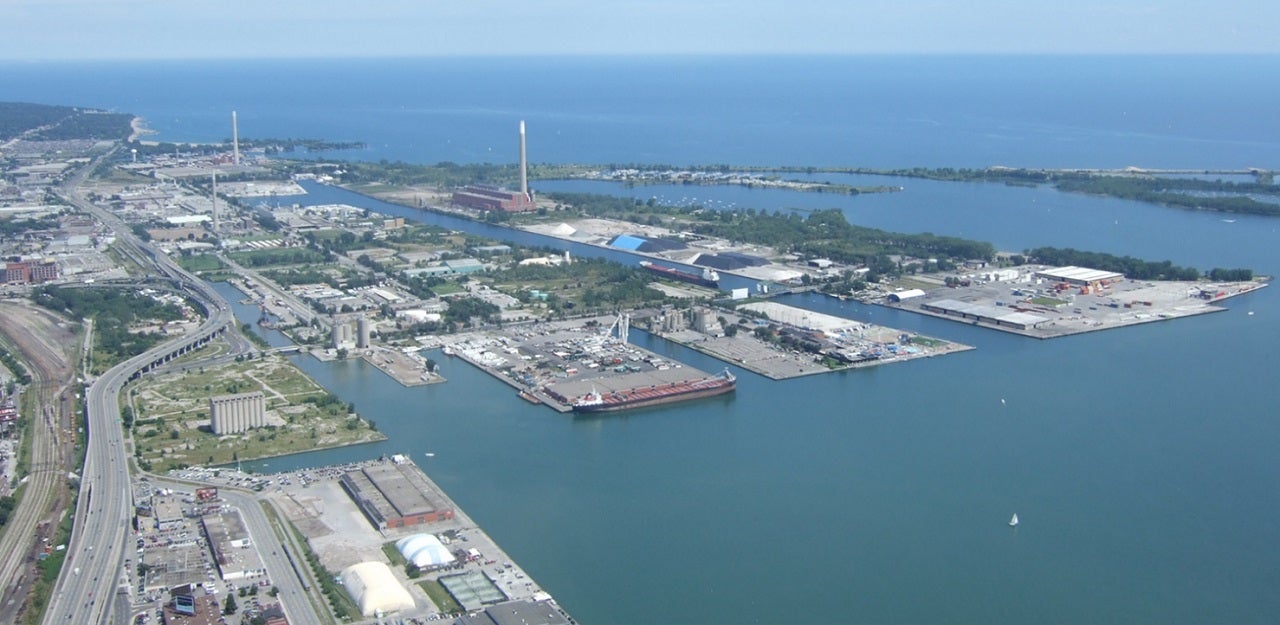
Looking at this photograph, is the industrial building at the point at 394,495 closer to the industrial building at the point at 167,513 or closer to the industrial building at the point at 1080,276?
the industrial building at the point at 167,513

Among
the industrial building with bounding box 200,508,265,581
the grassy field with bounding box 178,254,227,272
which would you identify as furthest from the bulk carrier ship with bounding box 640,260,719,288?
the industrial building with bounding box 200,508,265,581

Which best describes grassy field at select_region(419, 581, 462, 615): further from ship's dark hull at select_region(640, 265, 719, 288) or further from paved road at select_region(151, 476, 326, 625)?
ship's dark hull at select_region(640, 265, 719, 288)

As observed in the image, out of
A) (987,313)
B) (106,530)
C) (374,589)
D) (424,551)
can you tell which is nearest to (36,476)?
(106,530)

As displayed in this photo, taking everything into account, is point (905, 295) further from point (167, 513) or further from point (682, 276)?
point (167, 513)

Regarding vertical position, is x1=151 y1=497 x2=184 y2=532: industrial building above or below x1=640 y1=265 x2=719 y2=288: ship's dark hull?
below

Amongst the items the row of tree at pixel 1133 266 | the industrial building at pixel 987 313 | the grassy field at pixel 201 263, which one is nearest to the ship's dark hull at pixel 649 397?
the industrial building at pixel 987 313

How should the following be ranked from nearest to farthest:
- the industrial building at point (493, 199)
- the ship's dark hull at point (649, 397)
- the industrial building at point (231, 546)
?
the industrial building at point (231, 546) < the ship's dark hull at point (649, 397) < the industrial building at point (493, 199)

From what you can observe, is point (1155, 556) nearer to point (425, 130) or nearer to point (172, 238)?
point (172, 238)

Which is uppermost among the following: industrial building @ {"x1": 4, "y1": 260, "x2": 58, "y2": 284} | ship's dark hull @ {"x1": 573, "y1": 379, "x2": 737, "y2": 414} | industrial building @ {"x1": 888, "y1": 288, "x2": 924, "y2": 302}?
industrial building @ {"x1": 888, "y1": 288, "x2": 924, "y2": 302}
